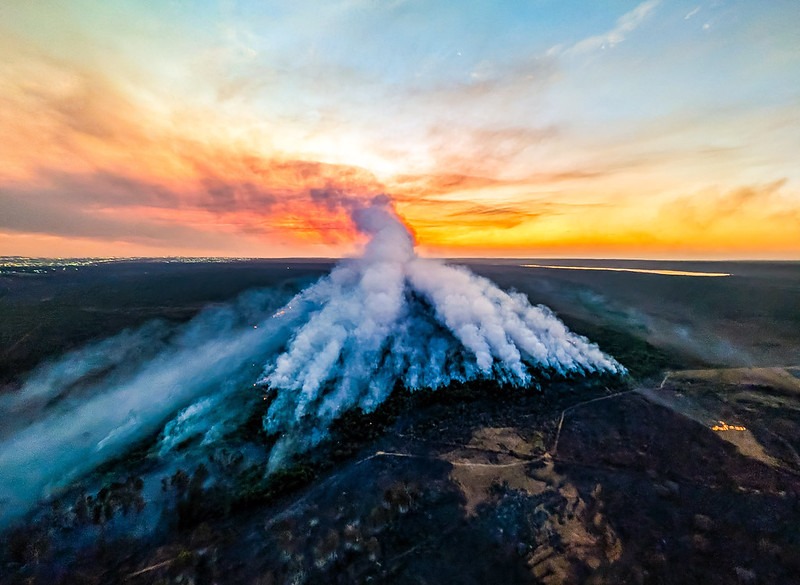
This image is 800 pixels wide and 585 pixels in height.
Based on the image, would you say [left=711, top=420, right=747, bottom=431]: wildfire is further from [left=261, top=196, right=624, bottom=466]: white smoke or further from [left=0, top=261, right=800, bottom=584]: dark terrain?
[left=261, top=196, right=624, bottom=466]: white smoke

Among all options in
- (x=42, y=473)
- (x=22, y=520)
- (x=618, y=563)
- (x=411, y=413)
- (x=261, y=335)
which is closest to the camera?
(x=618, y=563)

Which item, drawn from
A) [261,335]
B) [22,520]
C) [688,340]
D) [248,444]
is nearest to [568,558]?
[248,444]

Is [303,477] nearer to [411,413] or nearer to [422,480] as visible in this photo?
[422,480]

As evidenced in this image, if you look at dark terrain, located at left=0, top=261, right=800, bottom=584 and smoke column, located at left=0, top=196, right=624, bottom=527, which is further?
smoke column, located at left=0, top=196, right=624, bottom=527

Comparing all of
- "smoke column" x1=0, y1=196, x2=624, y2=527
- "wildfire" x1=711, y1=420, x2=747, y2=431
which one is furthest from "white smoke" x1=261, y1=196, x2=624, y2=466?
"wildfire" x1=711, y1=420, x2=747, y2=431

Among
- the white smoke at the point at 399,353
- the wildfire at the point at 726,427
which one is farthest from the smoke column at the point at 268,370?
the wildfire at the point at 726,427

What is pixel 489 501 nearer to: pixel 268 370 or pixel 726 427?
pixel 726 427
